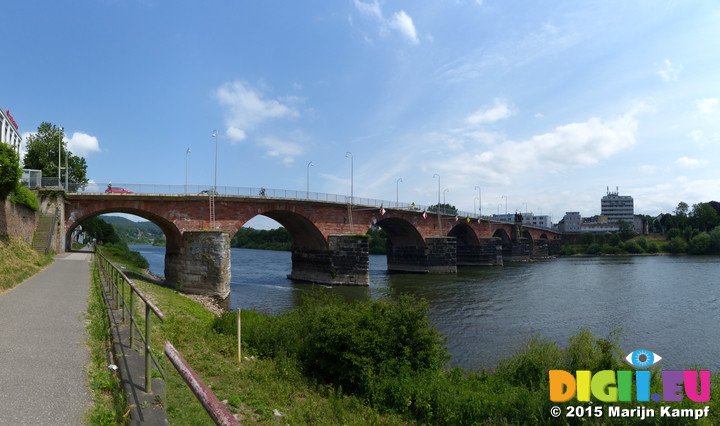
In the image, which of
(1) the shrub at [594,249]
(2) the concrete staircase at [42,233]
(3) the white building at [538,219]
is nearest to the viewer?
(2) the concrete staircase at [42,233]

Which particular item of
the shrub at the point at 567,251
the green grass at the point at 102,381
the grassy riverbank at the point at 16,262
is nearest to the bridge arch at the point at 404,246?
the grassy riverbank at the point at 16,262

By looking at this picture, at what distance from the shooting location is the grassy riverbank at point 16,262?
47.5 feet

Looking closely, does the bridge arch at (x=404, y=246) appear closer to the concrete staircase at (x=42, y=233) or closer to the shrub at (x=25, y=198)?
the concrete staircase at (x=42, y=233)

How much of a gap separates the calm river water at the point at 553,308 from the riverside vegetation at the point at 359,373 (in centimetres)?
246

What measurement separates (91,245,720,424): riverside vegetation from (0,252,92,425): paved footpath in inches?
51.5

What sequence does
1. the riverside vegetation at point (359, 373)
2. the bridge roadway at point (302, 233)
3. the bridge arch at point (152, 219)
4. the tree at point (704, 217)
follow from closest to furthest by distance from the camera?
1. the riverside vegetation at point (359, 373)
2. the bridge arch at point (152, 219)
3. the bridge roadway at point (302, 233)
4. the tree at point (704, 217)

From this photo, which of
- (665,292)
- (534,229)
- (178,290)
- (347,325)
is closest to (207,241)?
(178,290)

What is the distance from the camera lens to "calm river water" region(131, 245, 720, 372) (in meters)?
16.7

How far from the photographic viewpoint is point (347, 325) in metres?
10.7

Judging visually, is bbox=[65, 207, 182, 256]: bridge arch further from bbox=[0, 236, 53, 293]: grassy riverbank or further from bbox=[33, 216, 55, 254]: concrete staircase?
bbox=[0, 236, 53, 293]: grassy riverbank

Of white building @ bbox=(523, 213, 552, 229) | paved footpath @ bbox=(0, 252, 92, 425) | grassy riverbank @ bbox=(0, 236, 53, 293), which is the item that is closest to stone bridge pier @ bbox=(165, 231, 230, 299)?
grassy riverbank @ bbox=(0, 236, 53, 293)

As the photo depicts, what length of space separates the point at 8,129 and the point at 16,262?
177 feet

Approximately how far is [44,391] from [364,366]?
253 inches

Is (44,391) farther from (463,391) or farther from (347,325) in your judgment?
(463,391)
